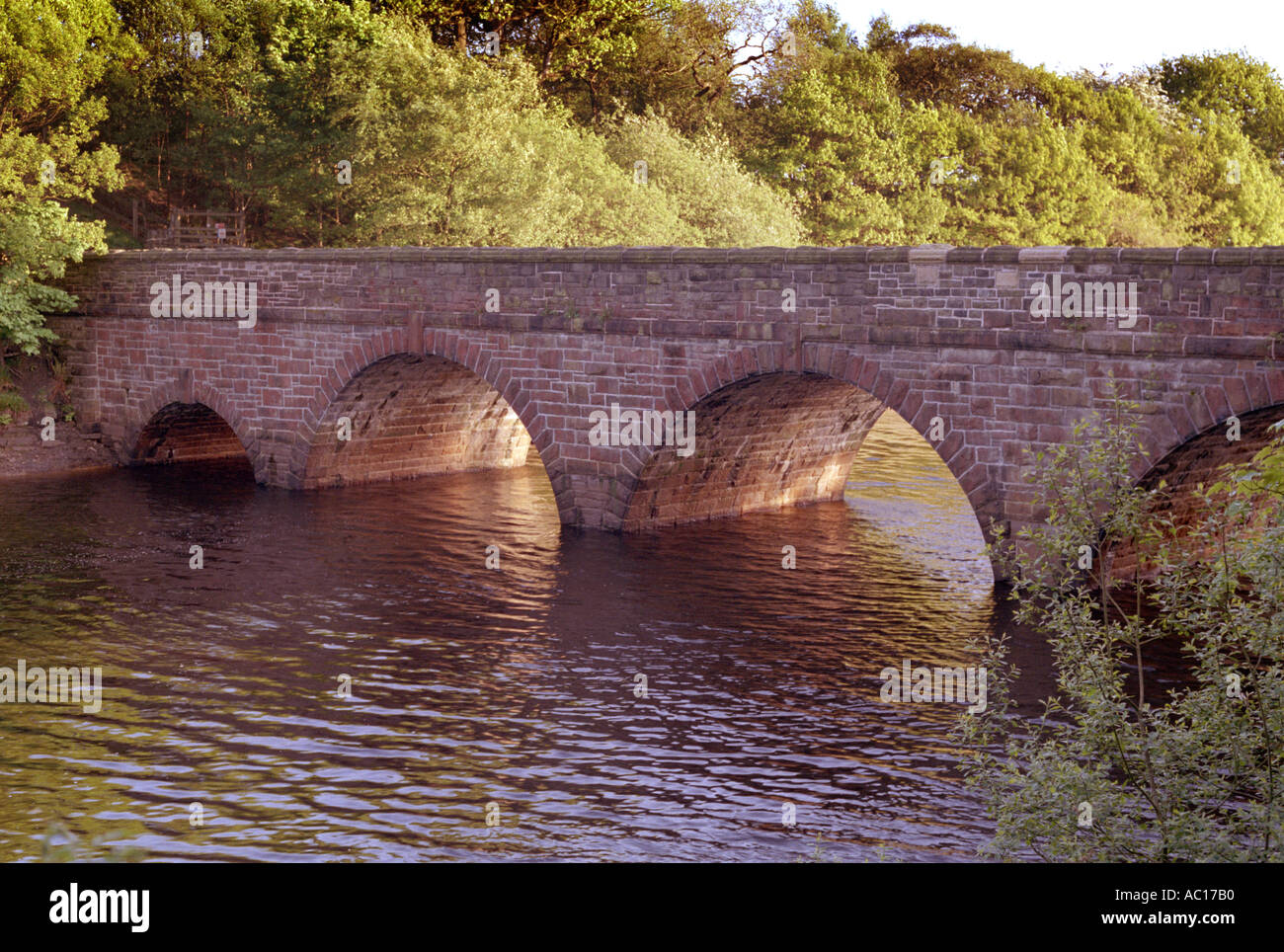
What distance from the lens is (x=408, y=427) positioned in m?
28.0

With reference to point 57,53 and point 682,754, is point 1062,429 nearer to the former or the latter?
point 682,754

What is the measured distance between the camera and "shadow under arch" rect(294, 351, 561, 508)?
85.3 feet

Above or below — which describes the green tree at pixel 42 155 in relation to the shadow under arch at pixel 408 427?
above

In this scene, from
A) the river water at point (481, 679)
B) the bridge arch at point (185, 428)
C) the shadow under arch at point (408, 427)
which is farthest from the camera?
the bridge arch at point (185, 428)

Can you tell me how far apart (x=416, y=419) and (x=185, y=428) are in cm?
561

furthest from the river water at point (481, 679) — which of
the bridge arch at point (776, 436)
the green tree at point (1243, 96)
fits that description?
the green tree at point (1243, 96)

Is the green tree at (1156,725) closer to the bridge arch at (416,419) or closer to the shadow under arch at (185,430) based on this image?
the bridge arch at (416,419)

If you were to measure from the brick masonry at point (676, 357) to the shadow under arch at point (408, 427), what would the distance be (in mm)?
50

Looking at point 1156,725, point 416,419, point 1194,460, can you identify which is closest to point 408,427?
point 416,419

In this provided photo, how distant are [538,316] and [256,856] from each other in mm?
12943

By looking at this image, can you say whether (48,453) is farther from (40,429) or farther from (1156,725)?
(1156,725)

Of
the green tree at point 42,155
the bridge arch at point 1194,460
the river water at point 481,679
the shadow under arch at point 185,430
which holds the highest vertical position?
the green tree at point 42,155

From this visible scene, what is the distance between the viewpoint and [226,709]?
47.2ft

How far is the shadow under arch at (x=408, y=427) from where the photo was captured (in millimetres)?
25984
